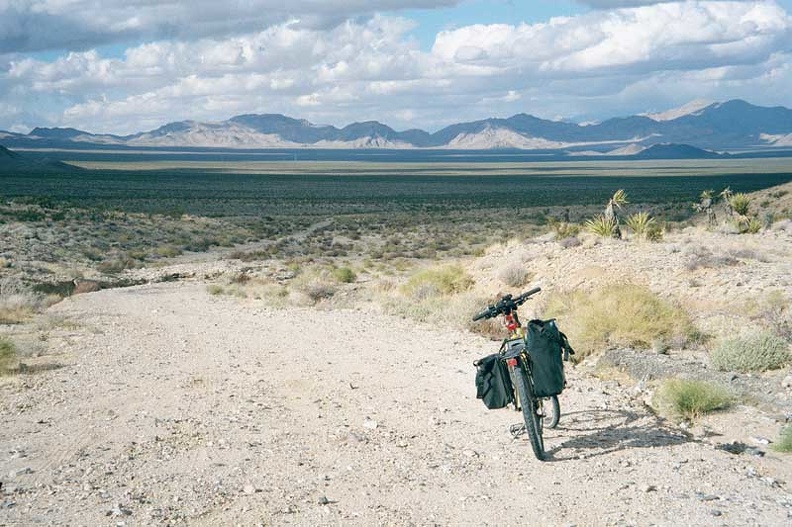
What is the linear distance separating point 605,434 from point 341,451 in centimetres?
276

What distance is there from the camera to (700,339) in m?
12.9

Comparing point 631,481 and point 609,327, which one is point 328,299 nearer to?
point 609,327

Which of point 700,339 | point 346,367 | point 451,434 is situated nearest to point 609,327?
point 700,339

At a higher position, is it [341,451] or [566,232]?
[341,451]

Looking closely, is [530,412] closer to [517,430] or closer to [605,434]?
[517,430]

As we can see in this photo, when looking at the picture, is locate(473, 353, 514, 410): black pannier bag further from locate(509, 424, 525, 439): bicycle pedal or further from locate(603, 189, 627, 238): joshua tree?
locate(603, 189, 627, 238): joshua tree

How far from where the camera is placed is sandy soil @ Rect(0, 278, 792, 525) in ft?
21.6

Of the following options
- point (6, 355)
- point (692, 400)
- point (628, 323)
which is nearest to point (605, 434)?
point (692, 400)

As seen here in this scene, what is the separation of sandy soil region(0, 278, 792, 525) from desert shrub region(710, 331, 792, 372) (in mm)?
1551

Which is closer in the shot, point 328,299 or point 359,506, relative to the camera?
point 359,506

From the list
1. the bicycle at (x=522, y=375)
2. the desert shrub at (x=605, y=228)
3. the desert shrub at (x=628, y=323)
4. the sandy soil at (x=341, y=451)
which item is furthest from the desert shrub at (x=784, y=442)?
the desert shrub at (x=605, y=228)

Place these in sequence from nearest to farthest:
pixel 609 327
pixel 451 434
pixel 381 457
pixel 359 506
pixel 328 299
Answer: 1. pixel 359 506
2. pixel 381 457
3. pixel 451 434
4. pixel 609 327
5. pixel 328 299

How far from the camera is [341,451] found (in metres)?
8.10

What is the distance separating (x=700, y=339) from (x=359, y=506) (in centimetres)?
803
